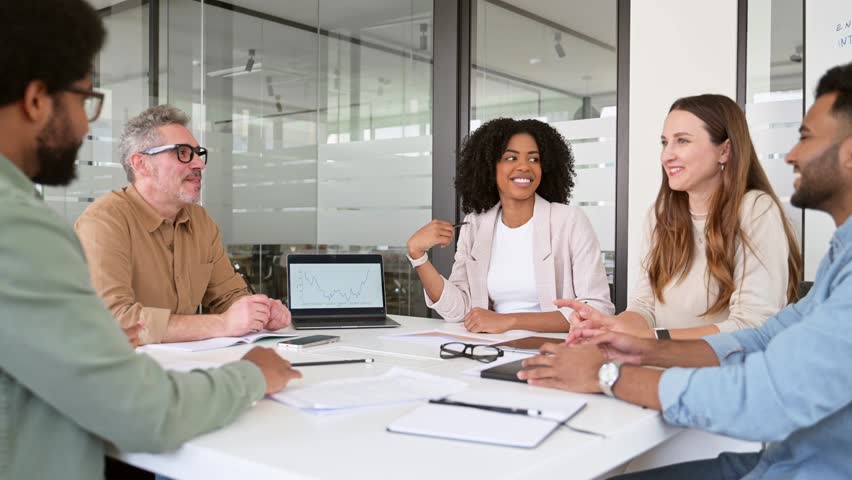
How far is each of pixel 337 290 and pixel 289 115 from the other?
304cm

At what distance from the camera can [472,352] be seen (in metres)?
1.86

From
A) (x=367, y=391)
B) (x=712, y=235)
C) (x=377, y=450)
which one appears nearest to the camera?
(x=377, y=450)

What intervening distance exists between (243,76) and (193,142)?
123 inches

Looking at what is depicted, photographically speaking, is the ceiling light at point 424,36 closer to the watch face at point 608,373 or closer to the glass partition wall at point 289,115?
the glass partition wall at point 289,115

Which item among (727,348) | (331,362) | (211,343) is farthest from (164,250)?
(727,348)

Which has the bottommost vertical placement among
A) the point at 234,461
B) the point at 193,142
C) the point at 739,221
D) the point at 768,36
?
the point at 234,461

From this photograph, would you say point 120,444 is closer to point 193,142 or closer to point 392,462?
point 392,462

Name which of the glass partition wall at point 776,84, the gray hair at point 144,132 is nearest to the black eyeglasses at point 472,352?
the gray hair at point 144,132

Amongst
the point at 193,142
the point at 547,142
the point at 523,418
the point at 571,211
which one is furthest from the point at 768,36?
the point at 523,418

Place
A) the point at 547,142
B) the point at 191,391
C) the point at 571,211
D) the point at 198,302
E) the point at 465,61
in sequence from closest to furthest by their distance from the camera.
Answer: the point at 191,391
the point at 198,302
the point at 571,211
the point at 547,142
the point at 465,61

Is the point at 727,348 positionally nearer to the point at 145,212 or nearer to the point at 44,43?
A: the point at 44,43

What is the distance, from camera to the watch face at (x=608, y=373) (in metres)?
1.40

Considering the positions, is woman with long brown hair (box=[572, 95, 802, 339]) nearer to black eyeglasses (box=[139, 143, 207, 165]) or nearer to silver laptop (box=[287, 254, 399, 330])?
silver laptop (box=[287, 254, 399, 330])

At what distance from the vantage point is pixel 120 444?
1.08 m
